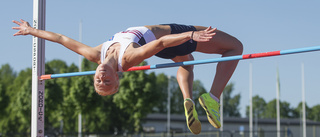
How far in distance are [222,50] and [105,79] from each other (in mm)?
1357

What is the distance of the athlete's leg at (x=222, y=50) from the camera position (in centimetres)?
425

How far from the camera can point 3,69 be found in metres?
50.0

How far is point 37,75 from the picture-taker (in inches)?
195

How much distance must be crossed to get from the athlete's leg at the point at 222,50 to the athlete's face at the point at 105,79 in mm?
1024

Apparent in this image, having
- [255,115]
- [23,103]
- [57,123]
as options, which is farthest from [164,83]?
[23,103]

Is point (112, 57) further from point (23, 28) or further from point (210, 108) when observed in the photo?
point (23, 28)

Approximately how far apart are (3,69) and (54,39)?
4900 centimetres

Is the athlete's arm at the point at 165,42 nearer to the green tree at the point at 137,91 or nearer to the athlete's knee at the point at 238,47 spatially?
the athlete's knee at the point at 238,47

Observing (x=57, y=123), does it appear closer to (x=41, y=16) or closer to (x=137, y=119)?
(x=137, y=119)

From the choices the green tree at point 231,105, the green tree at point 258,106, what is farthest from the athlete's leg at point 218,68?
the green tree at point 258,106

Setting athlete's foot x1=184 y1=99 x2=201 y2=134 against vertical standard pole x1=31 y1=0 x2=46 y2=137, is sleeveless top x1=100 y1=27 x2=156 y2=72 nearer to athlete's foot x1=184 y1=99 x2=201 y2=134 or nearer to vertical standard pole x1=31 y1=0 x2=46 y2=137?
athlete's foot x1=184 y1=99 x2=201 y2=134

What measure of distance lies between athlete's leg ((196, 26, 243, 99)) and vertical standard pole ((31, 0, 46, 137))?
6.44 ft

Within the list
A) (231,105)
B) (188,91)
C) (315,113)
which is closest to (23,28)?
(188,91)

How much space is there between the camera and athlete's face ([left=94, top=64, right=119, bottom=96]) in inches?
145
